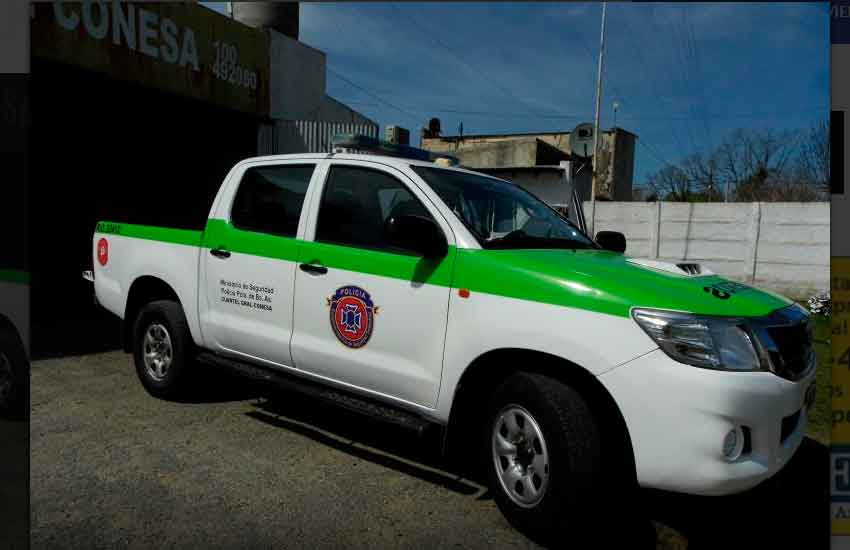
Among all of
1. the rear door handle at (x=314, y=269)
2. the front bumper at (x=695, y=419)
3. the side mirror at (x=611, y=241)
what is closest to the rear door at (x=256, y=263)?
the rear door handle at (x=314, y=269)

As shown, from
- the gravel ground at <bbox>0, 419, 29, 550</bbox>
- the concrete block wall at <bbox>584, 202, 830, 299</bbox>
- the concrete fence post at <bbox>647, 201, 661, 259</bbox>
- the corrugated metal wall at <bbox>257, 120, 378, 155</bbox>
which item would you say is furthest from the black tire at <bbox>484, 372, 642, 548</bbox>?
the concrete fence post at <bbox>647, 201, 661, 259</bbox>

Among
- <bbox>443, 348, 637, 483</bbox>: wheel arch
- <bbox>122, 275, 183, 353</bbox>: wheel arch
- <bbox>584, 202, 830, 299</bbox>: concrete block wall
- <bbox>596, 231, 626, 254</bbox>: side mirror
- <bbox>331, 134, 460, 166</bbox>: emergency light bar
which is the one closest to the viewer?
<bbox>443, 348, 637, 483</bbox>: wheel arch

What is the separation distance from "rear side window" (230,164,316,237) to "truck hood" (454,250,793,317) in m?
1.44

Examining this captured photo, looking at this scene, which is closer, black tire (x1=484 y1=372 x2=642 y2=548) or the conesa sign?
black tire (x1=484 y1=372 x2=642 y2=548)

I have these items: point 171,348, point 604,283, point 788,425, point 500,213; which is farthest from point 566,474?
point 171,348

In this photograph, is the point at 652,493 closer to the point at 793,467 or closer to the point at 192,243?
the point at 793,467

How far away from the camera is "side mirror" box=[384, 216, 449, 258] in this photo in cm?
322

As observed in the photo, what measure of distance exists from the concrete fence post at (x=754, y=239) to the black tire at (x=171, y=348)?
13.6 meters

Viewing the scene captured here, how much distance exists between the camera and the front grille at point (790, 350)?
278 cm

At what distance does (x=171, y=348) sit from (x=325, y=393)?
5.73ft

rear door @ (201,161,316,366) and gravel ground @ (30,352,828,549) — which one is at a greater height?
rear door @ (201,161,316,366)

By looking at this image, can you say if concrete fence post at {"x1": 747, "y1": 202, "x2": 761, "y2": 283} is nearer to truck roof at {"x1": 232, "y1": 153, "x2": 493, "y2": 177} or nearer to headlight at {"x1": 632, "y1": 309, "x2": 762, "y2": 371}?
truck roof at {"x1": 232, "y1": 153, "x2": 493, "y2": 177}

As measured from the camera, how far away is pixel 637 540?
10.3 ft

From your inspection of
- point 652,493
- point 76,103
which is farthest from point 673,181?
point 652,493
